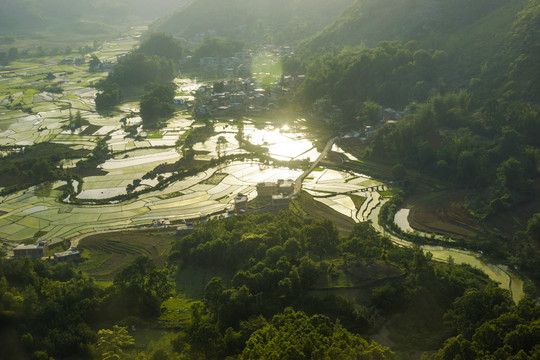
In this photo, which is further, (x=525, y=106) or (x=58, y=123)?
(x=58, y=123)

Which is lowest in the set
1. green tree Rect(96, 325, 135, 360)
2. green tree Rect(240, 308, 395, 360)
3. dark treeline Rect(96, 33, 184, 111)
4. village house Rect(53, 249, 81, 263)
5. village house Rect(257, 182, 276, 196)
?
village house Rect(53, 249, 81, 263)

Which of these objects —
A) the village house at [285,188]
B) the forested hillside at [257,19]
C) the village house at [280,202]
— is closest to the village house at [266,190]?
the village house at [285,188]

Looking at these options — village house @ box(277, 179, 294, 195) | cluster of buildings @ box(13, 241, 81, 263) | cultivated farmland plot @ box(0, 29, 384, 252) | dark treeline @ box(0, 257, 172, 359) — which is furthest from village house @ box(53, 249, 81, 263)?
village house @ box(277, 179, 294, 195)

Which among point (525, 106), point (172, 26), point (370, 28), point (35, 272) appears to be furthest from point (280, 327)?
point (172, 26)

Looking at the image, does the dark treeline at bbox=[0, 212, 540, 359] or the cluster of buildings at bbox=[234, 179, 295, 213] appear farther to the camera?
the cluster of buildings at bbox=[234, 179, 295, 213]

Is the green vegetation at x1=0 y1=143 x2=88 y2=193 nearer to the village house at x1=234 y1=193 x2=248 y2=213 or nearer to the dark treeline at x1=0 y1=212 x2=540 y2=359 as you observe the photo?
the village house at x1=234 y1=193 x2=248 y2=213

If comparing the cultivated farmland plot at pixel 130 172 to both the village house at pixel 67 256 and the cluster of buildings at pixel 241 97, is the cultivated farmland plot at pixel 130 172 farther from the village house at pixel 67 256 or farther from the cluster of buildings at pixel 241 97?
the cluster of buildings at pixel 241 97

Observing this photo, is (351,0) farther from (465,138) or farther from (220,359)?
(220,359)

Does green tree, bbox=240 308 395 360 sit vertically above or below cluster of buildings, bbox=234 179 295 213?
above
